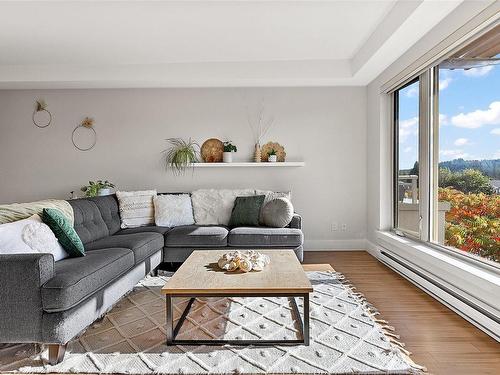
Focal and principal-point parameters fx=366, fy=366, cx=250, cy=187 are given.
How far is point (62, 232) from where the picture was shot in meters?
2.82

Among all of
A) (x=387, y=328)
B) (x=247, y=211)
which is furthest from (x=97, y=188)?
(x=387, y=328)

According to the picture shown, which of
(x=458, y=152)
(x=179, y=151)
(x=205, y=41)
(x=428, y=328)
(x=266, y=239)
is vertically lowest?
(x=428, y=328)

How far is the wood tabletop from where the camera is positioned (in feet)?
7.23

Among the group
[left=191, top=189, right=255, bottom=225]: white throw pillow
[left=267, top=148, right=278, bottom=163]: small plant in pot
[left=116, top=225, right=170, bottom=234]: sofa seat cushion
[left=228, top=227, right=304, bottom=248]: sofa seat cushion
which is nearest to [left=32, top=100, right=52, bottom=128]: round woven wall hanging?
[left=116, top=225, right=170, bottom=234]: sofa seat cushion

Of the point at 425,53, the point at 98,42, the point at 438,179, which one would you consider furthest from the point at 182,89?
the point at 438,179

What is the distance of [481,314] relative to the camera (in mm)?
2547

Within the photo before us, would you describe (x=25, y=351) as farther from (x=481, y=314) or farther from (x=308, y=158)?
(x=308, y=158)

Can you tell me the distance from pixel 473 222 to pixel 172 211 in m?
3.25

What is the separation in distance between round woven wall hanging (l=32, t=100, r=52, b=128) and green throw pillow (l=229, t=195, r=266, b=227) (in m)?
3.13

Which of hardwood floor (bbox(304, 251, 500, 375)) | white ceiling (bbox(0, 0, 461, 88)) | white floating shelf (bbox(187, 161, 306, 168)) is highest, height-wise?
white ceiling (bbox(0, 0, 461, 88))

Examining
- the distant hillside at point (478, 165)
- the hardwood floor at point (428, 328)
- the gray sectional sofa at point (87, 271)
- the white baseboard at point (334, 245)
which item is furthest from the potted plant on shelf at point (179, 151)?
the distant hillside at point (478, 165)

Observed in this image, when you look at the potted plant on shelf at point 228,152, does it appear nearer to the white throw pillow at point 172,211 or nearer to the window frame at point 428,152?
the white throw pillow at point 172,211

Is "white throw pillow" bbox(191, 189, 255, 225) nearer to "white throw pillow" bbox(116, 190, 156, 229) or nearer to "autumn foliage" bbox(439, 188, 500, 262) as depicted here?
"white throw pillow" bbox(116, 190, 156, 229)

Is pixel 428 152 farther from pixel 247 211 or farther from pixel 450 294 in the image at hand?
pixel 247 211
